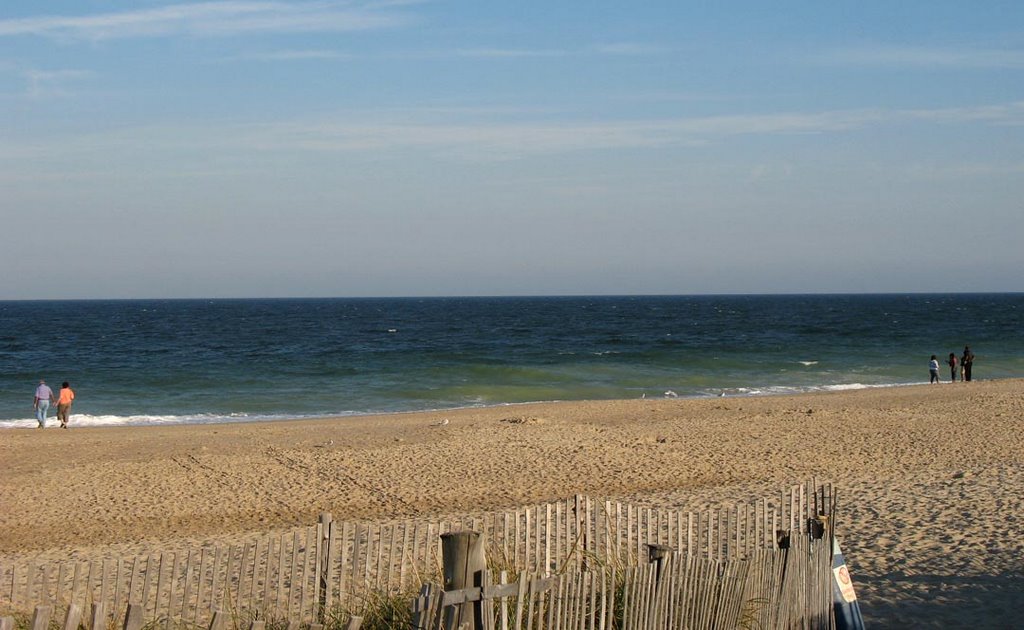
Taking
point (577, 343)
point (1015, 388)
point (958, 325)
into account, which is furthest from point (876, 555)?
point (958, 325)

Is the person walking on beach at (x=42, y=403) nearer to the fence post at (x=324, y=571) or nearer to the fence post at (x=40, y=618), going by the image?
the fence post at (x=324, y=571)

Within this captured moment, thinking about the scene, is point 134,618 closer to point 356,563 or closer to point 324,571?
point 356,563

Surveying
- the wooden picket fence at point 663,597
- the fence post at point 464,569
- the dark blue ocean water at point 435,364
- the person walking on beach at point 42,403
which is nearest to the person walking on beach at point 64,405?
the person walking on beach at point 42,403

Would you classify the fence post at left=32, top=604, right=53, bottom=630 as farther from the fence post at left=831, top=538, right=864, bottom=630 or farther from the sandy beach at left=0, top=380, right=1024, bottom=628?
the sandy beach at left=0, top=380, right=1024, bottom=628

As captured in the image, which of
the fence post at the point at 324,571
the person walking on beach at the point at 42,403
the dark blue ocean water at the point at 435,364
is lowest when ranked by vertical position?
the dark blue ocean water at the point at 435,364

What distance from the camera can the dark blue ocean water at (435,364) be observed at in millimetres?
37906

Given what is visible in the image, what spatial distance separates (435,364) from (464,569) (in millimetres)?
46610

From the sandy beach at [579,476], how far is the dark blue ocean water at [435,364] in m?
10.2

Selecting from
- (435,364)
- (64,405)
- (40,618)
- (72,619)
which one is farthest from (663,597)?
(435,364)

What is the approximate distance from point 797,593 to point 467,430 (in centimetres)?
1640

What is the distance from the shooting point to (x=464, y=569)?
563cm

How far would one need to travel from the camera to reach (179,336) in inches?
3214

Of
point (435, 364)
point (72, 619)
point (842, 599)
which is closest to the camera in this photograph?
point (72, 619)

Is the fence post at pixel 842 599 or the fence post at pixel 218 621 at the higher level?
the fence post at pixel 218 621
